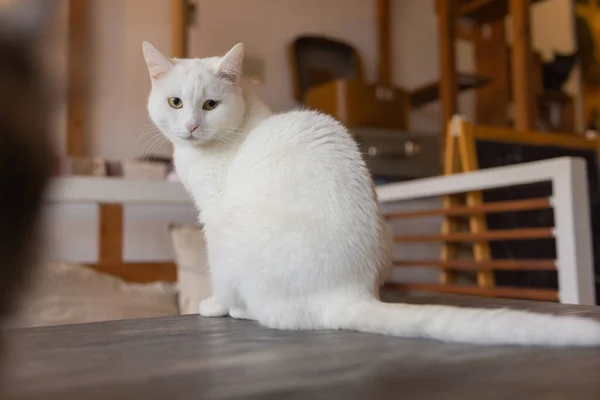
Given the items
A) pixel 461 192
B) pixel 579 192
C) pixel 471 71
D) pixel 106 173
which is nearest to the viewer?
pixel 579 192

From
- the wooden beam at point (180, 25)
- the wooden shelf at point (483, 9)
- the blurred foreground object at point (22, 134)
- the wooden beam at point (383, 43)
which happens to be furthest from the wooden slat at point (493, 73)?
the blurred foreground object at point (22, 134)

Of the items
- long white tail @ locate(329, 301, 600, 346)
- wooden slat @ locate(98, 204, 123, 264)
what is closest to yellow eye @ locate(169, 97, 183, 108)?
long white tail @ locate(329, 301, 600, 346)

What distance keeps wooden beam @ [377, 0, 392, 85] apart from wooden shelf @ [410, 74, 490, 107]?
0.16 meters

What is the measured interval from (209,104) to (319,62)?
191cm

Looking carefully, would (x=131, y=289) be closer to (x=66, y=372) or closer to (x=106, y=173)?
(x=106, y=173)

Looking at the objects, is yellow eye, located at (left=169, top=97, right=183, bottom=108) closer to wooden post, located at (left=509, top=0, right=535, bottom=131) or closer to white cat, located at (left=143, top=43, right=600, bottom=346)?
white cat, located at (left=143, top=43, right=600, bottom=346)

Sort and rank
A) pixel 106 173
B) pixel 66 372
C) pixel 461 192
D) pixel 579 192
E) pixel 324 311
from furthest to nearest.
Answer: pixel 106 173 < pixel 461 192 < pixel 579 192 < pixel 324 311 < pixel 66 372

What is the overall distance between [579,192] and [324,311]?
78cm

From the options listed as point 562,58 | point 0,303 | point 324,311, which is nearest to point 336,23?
point 562,58

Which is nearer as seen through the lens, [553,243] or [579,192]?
[579,192]

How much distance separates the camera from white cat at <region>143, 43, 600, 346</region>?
548 millimetres

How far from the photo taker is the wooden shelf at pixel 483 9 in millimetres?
2486

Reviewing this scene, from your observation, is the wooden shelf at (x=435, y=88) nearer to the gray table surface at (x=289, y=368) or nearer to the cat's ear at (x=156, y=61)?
the cat's ear at (x=156, y=61)

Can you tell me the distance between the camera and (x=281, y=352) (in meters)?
0.52
